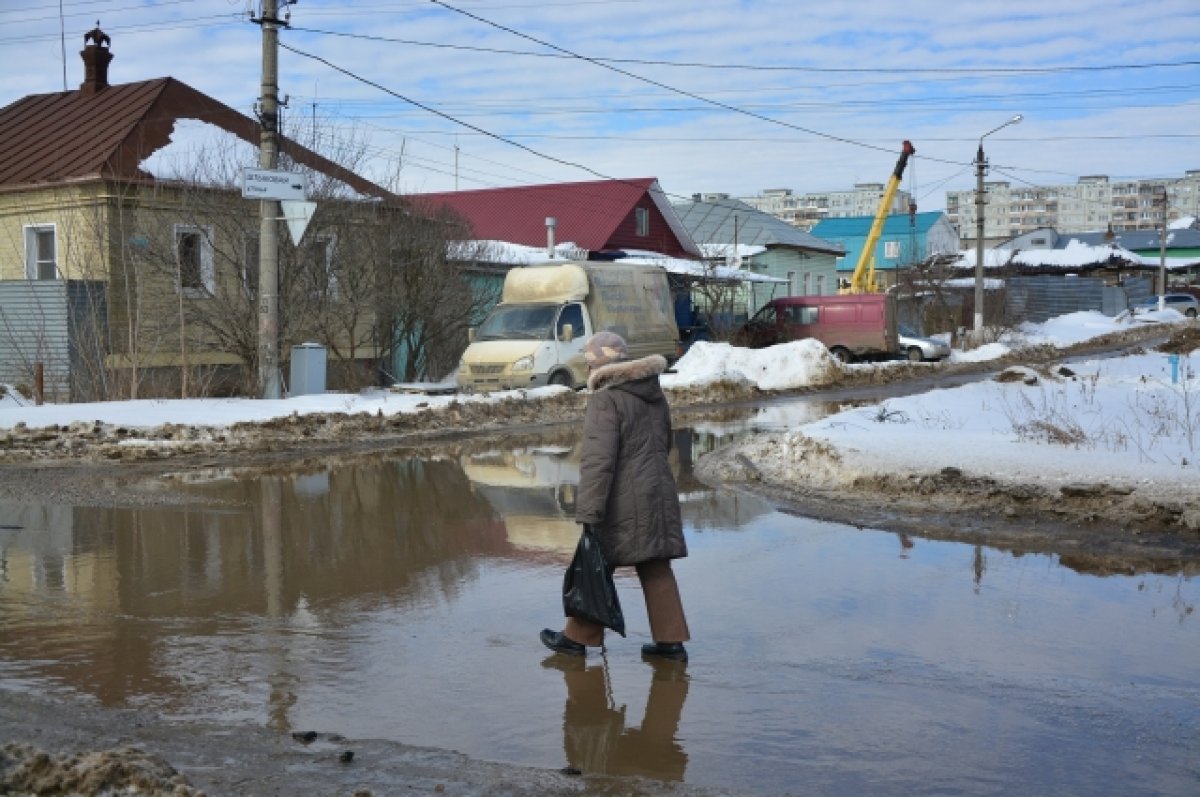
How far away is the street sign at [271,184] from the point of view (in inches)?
721

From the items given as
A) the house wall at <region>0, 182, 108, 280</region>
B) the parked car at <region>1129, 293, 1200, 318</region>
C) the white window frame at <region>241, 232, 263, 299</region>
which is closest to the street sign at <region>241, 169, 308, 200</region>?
the white window frame at <region>241, 232, 263, 299</region>

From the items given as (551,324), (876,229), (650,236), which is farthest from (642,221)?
(551,324)

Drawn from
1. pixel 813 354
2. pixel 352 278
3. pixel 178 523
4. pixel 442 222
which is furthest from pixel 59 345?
pixel 813 354

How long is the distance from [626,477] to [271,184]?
44.2 ft

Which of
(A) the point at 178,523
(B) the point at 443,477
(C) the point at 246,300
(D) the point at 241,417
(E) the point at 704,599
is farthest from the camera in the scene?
(C) the point at 246,300

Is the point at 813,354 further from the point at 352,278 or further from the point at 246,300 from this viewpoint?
the point at 246,300

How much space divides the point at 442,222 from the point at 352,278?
2513 millimetres

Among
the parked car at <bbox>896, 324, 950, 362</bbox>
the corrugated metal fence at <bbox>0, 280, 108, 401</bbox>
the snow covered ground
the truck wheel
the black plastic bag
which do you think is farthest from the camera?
the parked car at <bbox>896, 324, 950, 362</bbox>

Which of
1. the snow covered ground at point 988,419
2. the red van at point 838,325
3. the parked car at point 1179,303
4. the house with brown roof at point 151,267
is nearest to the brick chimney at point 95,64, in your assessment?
the house with brown roof at point 151,267

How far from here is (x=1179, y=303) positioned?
71.3 metres

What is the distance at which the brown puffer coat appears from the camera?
641 centimetres

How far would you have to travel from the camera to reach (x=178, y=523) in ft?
34.8

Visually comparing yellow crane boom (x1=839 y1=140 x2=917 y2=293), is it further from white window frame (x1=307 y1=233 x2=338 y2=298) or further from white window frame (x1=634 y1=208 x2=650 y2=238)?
white window frame (x1=307 y1=233 x2=338 y2=298)

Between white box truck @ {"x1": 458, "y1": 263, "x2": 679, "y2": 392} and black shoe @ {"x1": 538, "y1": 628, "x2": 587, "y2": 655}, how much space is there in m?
16.5
